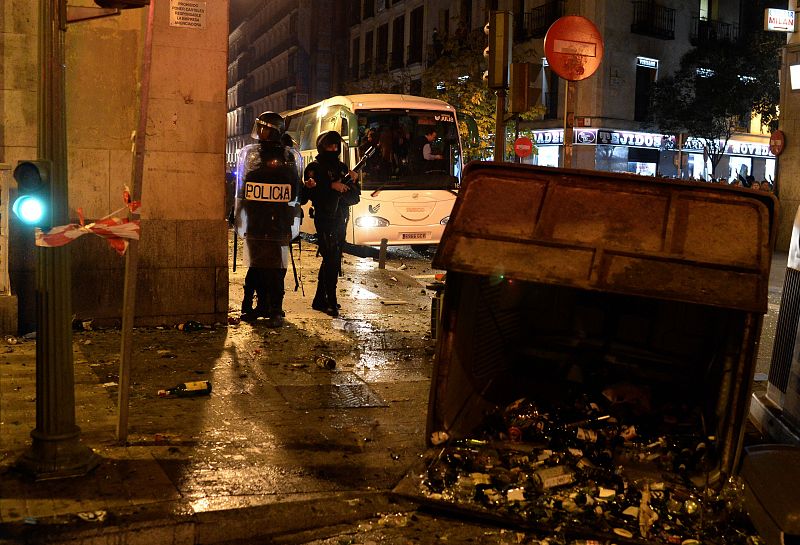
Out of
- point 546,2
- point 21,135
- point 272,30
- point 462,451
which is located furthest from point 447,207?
point 272,30

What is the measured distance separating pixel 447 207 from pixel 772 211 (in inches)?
551

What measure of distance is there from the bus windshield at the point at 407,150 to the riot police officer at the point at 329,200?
7999mm

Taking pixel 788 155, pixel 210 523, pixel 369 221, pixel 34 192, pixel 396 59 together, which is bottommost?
pixel 210 523

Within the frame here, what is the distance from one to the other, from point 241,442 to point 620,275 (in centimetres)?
261

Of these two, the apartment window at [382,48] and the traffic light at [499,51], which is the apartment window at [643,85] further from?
Result: the traffic light at [499,51]

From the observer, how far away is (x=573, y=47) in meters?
9.47

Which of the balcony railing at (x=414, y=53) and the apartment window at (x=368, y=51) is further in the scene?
the apartment window at (x=368, y=51)

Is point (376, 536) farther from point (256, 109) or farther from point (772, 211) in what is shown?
point (256, 109)

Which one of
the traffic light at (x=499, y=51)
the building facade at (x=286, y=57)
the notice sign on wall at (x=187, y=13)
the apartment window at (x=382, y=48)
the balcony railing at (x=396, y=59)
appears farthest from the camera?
the building facade at (x=286, y=57)

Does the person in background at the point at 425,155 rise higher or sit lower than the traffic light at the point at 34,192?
higher

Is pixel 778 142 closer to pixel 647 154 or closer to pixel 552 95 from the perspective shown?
pixel 647 154

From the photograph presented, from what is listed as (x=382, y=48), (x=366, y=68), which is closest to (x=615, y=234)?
(x=382, y=48)

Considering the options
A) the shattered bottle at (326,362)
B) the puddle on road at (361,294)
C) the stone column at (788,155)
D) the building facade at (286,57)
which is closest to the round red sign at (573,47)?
the shattered bottle at (326,362)

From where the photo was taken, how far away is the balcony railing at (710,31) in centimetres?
3856
